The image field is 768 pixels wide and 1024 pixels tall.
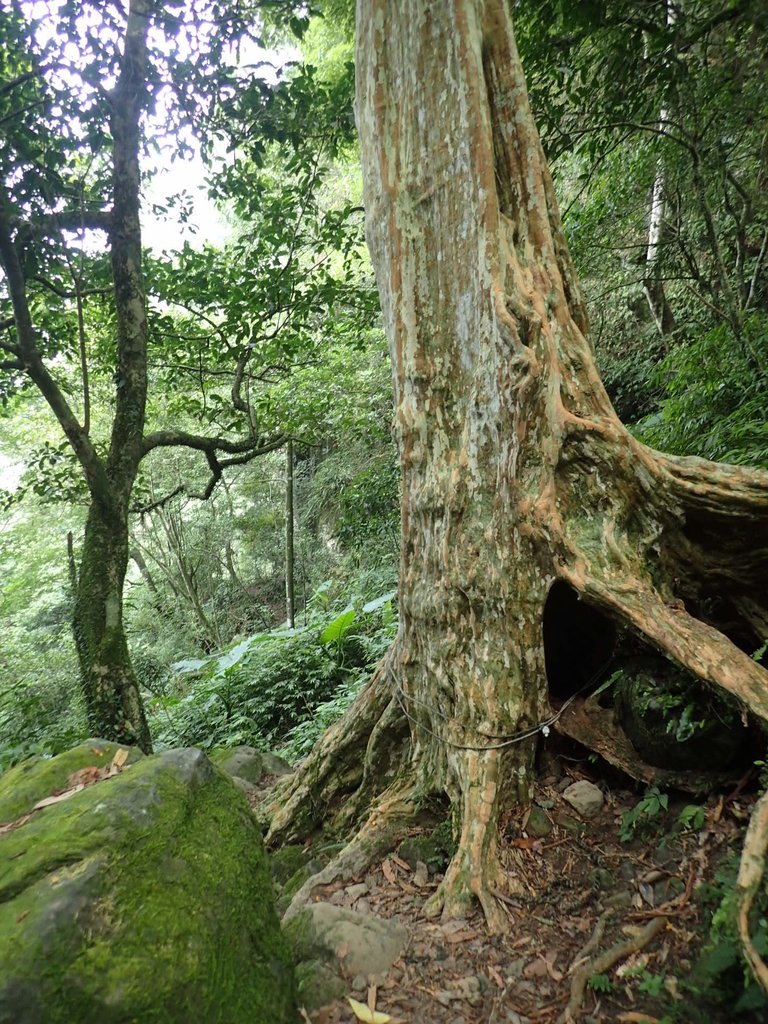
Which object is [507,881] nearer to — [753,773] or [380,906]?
[380,906]

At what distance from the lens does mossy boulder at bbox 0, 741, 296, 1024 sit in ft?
4.73

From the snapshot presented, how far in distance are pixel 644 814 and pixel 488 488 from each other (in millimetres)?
1696

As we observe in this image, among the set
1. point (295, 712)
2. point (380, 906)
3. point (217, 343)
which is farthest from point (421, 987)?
point (217, 343)

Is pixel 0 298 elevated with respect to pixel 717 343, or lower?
elevated

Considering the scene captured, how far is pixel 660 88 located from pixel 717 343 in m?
2.24

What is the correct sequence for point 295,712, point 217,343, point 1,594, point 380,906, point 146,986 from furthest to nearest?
point 1,594 → point 295,712 → point 217,343 → point 380,906 → point 146,986

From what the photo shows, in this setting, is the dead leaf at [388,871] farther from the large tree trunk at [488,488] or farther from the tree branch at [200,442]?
the tree branch at [200,442]

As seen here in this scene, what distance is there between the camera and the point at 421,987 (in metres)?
2.11

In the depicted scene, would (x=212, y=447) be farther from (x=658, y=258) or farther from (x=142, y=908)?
(x=658, y=258)

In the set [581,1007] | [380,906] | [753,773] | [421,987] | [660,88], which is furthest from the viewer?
[660,88]

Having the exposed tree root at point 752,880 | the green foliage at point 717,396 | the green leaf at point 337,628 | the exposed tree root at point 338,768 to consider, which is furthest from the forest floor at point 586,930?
the green leaf at point 337,628

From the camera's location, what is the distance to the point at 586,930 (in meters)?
2.22

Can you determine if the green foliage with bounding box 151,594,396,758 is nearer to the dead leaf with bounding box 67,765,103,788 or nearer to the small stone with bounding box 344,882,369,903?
the small stone with bounding box 344,882,369,903

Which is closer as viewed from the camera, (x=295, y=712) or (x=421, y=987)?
(x=421, y=987)
